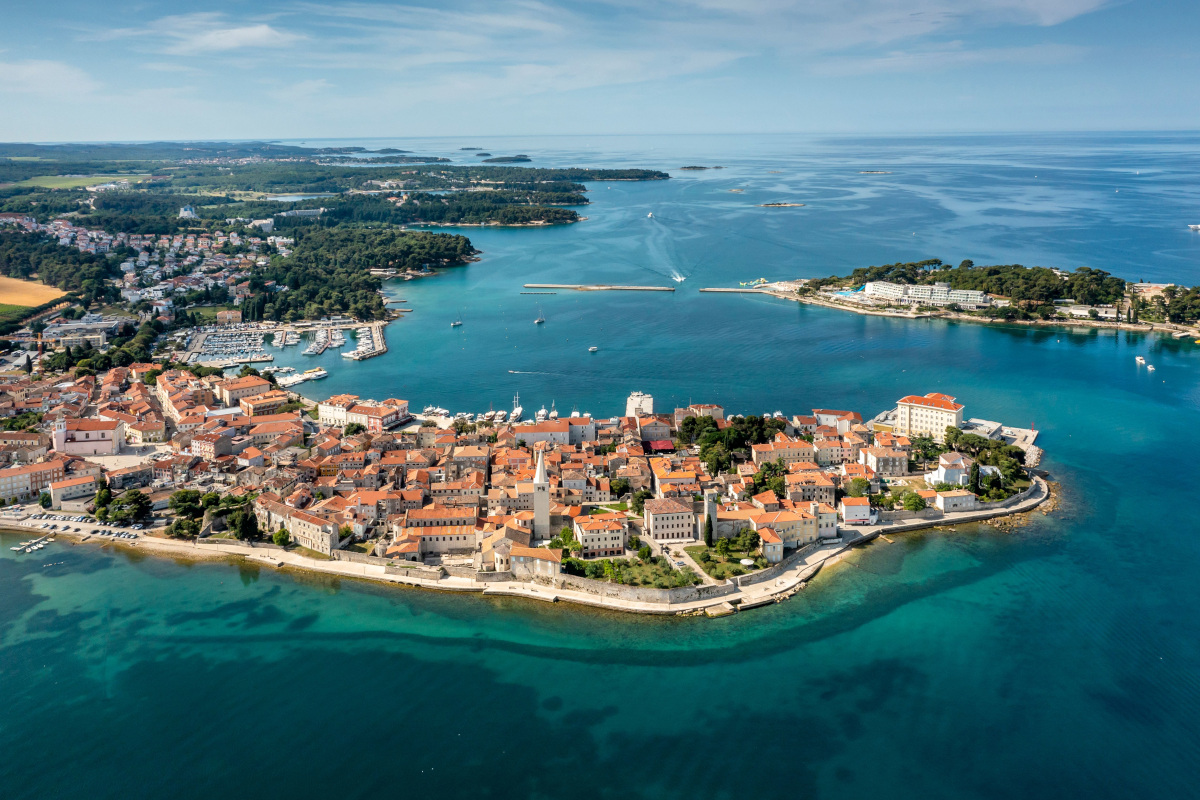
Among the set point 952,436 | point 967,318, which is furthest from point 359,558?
point 967,318

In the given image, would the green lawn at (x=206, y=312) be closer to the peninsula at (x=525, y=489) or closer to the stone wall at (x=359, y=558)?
the peninsula at (x=525, y=489)

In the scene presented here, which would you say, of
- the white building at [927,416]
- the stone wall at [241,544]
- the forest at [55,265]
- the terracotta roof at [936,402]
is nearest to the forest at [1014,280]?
the terracotta roof at [936,402]

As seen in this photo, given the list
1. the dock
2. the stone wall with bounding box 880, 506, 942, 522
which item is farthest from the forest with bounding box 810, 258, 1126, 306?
the stone wall with bounding box 880, 506, 942, 522

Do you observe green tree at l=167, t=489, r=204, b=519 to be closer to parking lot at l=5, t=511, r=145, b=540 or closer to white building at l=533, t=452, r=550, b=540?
parking lot at l=5, t=511, r=145, b=540

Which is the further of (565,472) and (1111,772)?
(565,472)

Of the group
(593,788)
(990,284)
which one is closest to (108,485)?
(593,788)

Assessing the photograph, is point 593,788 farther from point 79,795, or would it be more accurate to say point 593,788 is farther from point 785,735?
point 79,795
